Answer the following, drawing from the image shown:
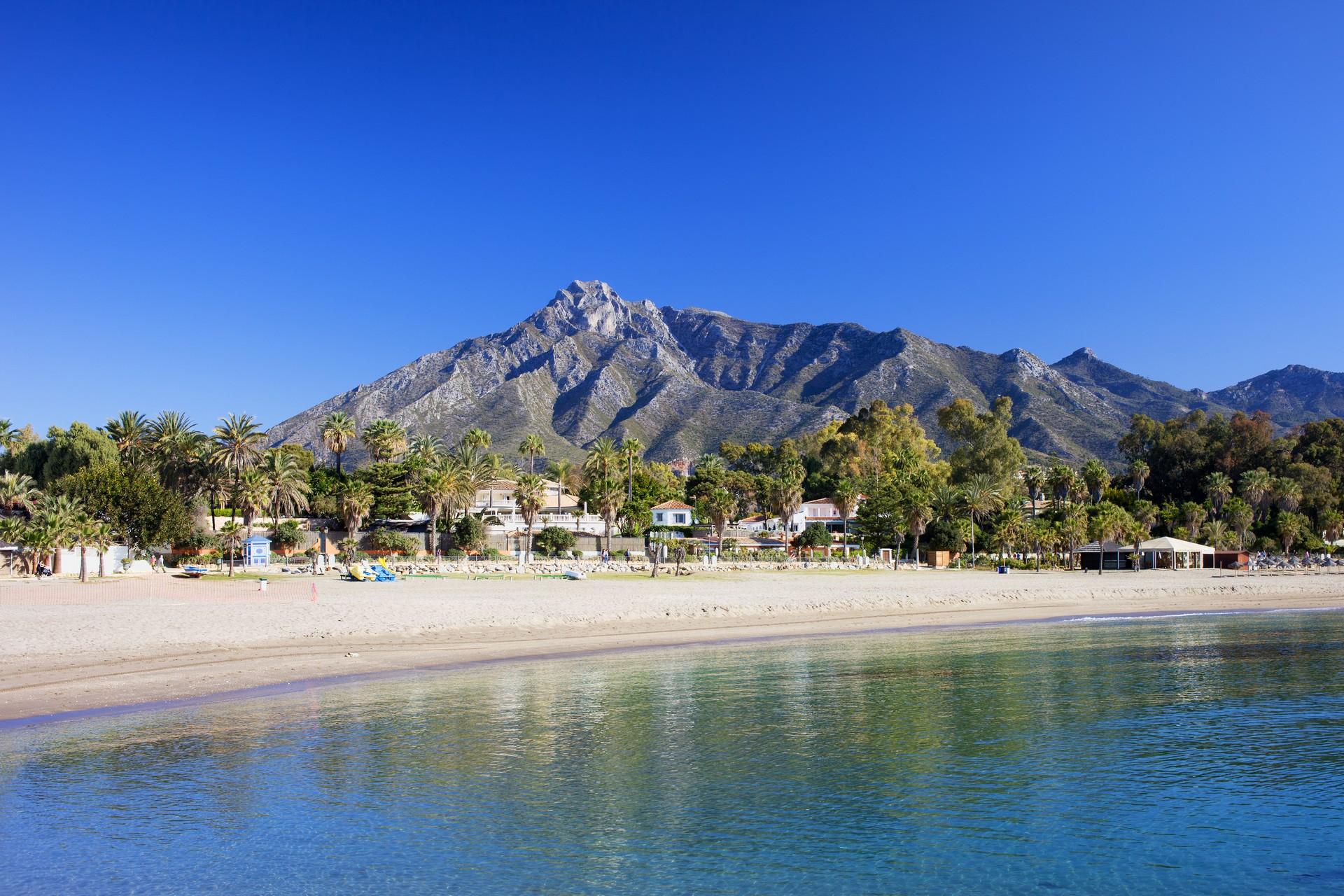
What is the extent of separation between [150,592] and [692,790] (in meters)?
31.3

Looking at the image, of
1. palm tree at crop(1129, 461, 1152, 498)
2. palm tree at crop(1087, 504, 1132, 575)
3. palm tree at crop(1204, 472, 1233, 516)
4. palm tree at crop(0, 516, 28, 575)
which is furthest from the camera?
palm tree at crop(1129, 461, 1152, 498)

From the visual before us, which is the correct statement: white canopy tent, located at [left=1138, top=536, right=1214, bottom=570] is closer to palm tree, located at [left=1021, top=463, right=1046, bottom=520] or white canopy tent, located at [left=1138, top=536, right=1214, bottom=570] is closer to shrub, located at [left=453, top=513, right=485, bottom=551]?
palm tree, located at [left=1021, top=463, right=1046, bottom=520]

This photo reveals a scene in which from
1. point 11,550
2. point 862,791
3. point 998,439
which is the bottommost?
point 862,791

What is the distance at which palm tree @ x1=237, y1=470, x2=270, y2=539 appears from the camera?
5853cm

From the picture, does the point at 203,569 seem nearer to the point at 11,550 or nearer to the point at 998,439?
the point at 11,550

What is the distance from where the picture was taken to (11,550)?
46219 mm

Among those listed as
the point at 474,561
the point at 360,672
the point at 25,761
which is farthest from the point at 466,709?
the point at 474,561

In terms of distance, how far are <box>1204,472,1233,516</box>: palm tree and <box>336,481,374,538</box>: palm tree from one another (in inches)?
3061

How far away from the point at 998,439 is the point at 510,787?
92.6 meters

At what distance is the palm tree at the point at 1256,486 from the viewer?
293ft

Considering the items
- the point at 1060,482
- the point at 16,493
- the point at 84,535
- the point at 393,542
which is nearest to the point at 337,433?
the point at 393,542

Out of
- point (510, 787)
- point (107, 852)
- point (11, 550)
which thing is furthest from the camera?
point (11, 550)

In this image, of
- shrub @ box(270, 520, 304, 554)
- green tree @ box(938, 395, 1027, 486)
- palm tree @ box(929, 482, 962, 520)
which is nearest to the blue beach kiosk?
shrub @ box(270, 520, 304, 554)

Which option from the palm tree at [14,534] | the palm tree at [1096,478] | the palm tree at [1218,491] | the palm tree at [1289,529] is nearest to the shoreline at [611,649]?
the palm tree at [14,534]
